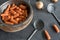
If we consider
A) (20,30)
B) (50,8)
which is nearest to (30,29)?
(20,30)

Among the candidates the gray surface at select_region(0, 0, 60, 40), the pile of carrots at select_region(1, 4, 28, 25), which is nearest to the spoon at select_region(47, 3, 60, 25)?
the gray surface at select_region(0, 0, 60, 40)

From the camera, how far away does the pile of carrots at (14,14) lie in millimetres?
912

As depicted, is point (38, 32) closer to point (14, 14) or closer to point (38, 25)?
point (38, 25)

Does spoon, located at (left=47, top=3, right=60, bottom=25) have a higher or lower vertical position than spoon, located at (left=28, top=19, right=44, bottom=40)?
higher

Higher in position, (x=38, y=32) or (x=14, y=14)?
(x=14, y=14)

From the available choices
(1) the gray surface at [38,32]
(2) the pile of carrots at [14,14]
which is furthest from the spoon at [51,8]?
(2) the pile of carrots at [14,14]

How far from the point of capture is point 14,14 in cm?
93

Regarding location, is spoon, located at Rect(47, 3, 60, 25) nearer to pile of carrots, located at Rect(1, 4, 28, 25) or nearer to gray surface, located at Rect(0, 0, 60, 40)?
gray surface, located at Rect(0, 0, 60, 40)

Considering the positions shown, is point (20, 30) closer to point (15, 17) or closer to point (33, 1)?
point (15, 17)

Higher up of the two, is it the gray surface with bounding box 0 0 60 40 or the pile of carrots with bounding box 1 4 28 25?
the pile of carrots with bounding box 1 4 28 25

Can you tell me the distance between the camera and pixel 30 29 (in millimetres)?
933

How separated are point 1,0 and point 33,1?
192 millimetres

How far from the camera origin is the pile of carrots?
0.91 metres

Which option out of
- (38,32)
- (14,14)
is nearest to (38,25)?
(38,32)
